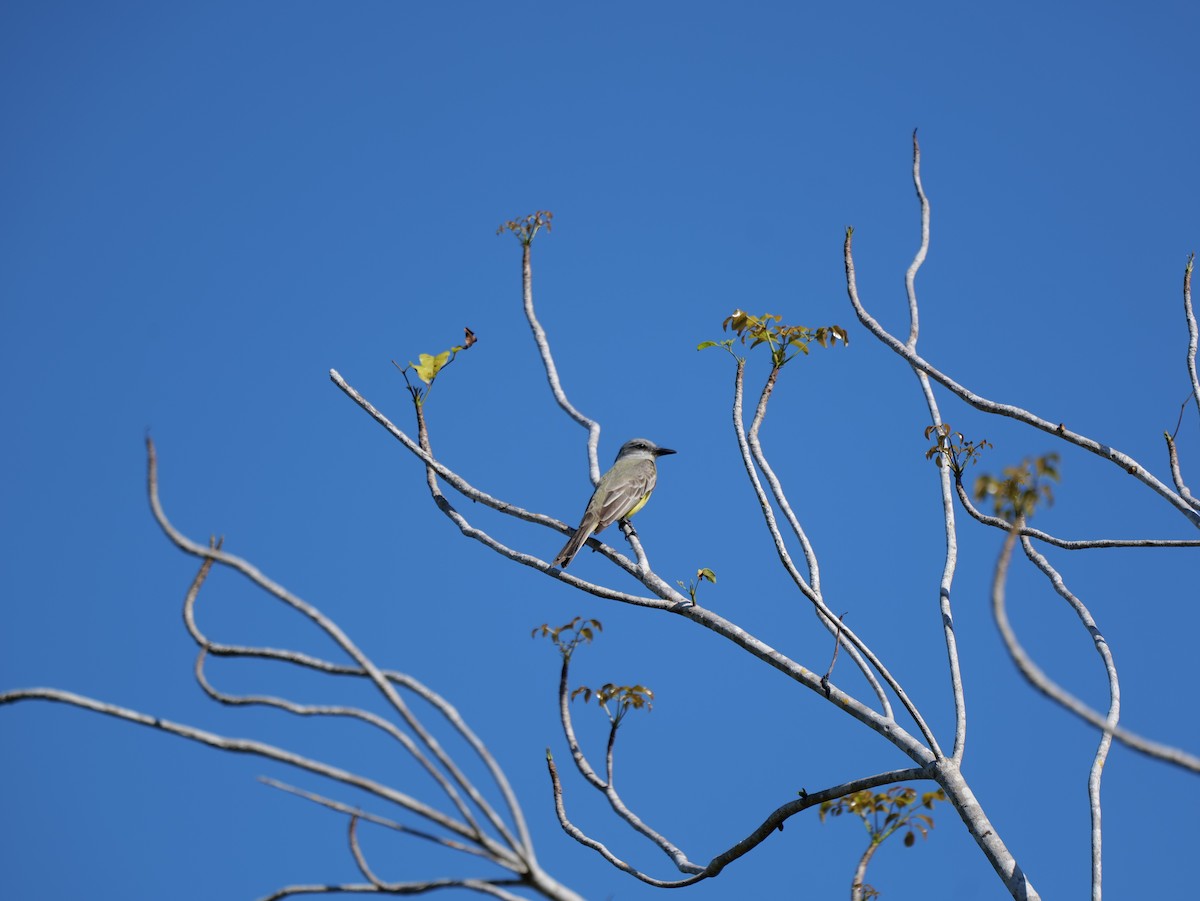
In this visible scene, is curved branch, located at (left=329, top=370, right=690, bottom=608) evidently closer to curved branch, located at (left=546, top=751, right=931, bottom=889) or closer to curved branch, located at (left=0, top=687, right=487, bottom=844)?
curved branch, located at (left=546, top=751, right=931, bottom=889)

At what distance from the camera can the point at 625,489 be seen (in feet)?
39.7

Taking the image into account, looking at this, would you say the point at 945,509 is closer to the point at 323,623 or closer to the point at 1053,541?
the point at 1053,541

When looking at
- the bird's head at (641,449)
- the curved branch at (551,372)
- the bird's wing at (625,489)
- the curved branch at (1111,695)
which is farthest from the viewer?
the bird's head at (641,449)

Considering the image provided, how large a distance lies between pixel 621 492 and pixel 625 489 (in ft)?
0.40

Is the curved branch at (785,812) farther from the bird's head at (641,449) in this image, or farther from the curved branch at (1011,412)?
the bird's head at (641,449)

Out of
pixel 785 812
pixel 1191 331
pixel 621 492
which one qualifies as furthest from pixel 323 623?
pixel 621 492

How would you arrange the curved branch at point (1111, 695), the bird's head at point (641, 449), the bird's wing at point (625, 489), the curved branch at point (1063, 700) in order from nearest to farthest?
1. the curved branch at point (1063, 700)
2. the curved branch at point (1111, 695)
3. the bird's wing at point (625, 489)
4. the bird's head at point (641, 449)

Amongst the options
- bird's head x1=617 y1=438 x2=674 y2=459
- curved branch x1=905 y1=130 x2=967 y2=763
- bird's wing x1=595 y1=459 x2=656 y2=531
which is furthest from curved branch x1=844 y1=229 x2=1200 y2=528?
bird's head x1=617 y1=438 x2=674 y2=459

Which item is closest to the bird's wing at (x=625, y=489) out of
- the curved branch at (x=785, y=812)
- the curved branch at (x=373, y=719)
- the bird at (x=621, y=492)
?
the bird at (x=621, y=492)

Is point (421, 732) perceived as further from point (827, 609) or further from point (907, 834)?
point (907, 834)

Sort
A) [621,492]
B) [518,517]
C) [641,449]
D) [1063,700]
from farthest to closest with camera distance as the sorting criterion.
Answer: [641,449]
[621,492]
[518,517]
[1063,700]

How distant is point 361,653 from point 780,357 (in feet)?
15.5

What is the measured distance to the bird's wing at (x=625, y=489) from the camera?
11242 mm

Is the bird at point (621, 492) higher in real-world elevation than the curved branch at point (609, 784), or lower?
higher
